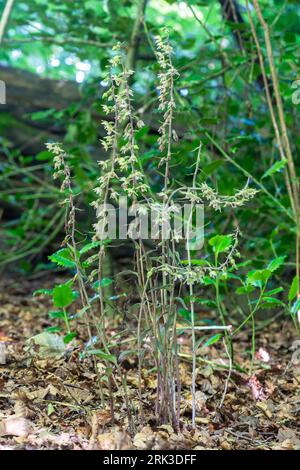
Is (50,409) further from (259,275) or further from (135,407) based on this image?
(259,275)

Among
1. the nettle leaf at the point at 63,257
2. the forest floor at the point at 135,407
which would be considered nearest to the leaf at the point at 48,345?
the forest floor at the point at 135,407

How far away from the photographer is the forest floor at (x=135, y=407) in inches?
61.1

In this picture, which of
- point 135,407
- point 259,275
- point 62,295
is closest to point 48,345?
point 62,295

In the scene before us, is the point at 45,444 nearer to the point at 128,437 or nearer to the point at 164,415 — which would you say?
the point at 128,437

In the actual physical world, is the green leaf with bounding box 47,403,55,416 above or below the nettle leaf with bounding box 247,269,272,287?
below

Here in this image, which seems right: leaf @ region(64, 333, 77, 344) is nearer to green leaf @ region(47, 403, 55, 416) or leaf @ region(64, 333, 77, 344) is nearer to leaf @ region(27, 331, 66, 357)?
green leaf @ region(47, 403, 55, 416)

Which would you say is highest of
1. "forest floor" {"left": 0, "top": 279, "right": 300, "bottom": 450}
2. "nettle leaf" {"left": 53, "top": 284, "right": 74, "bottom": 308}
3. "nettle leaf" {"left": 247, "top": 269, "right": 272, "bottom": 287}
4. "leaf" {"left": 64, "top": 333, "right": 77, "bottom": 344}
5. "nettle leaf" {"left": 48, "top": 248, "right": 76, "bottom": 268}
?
"nettle leaf" {"left": 48, "top": 248, "right": 76, "bottom": 268}

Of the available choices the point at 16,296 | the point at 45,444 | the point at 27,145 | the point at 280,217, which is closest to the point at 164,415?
the point at 45,444

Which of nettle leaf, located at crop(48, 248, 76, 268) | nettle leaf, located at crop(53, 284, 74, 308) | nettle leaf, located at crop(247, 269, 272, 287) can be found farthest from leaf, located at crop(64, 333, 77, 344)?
nettle leaf, located at crop(247, 269, 272, 287)

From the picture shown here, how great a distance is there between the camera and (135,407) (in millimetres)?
1835

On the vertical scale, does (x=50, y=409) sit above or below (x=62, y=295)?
below

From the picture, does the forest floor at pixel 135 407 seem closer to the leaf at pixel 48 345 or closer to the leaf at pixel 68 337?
the leaf at pixel 48 345

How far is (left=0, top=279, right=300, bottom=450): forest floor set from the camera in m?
1.55
